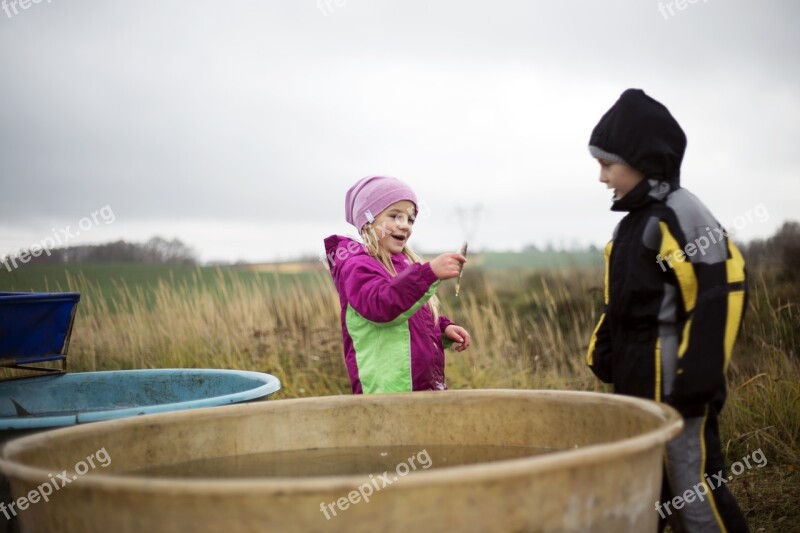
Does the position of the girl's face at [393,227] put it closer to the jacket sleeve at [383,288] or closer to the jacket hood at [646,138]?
the jacket sleeve at [383,288]

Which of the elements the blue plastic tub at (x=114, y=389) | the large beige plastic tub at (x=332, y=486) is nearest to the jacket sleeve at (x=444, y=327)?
the blue plastic tub at (x=114, y=389)

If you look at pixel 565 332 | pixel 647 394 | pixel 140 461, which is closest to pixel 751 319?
pixel 565 332

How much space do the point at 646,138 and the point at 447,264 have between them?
0.76 metres

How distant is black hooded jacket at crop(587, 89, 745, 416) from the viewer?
7.59 feet

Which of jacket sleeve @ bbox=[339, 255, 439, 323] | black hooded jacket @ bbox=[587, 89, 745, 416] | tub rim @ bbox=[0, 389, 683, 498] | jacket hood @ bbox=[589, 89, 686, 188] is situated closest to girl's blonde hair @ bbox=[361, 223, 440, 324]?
jacket sleeve @ bbox=[339, 255, 439, 323]

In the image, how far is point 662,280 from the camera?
2.48 metres

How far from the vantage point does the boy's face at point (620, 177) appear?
8.75ft

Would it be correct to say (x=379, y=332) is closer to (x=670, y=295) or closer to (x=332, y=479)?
(x=670, y=295)

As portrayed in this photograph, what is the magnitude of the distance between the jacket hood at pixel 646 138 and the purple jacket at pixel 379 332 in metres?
0.87

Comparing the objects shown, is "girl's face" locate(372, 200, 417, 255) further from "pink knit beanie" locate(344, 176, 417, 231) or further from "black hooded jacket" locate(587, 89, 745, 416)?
"black hooded jacket" locate(587, 89, 745, 416)

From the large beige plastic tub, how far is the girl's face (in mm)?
1222

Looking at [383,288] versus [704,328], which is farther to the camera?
[383,288]

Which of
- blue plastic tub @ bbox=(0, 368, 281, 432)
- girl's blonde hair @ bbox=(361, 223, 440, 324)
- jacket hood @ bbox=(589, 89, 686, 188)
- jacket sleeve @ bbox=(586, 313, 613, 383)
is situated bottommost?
jacket sleeve @ bbox=(586, 313, 613, 383)

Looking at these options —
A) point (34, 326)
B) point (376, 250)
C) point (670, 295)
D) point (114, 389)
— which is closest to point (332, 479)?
point (670, 295)
